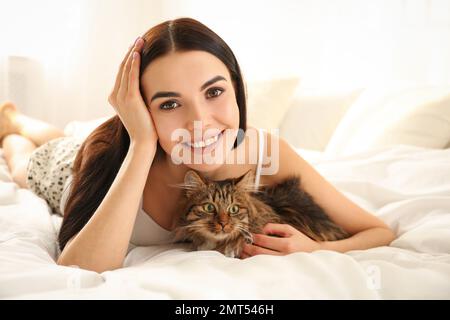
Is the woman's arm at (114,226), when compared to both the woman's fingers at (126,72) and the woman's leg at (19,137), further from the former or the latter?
the woman's leg at (19,137)

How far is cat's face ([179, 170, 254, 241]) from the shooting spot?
1264 mm

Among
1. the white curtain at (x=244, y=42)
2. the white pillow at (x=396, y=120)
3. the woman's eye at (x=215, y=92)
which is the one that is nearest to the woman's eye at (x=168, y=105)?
the woman's eye at (x=215, y=92)

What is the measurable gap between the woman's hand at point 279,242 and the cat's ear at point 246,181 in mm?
143

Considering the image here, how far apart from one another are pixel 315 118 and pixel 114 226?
1.93 meters

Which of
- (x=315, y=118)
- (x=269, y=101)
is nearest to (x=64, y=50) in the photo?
(x=269, y=101)

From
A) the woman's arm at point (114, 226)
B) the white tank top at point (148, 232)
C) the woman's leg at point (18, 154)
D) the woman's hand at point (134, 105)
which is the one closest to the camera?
the woman's arm at point (114, 226)

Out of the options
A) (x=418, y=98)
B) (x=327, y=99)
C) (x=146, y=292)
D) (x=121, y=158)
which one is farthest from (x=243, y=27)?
(x=146, y=292)

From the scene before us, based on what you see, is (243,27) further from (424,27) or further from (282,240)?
(282,240)

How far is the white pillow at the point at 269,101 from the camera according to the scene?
2.94m

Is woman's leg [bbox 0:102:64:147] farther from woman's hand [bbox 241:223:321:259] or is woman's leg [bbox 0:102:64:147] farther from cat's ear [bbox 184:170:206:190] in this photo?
woman's hand [bbox 241:223:321:259]

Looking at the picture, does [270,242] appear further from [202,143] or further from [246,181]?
[202,143]

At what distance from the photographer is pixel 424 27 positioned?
262 centimetres

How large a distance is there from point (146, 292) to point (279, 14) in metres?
3.08

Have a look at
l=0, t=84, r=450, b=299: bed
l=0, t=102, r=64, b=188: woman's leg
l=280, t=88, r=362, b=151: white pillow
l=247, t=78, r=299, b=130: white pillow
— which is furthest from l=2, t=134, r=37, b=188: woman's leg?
l=280, t=88, r=362, b=151: white pillow
